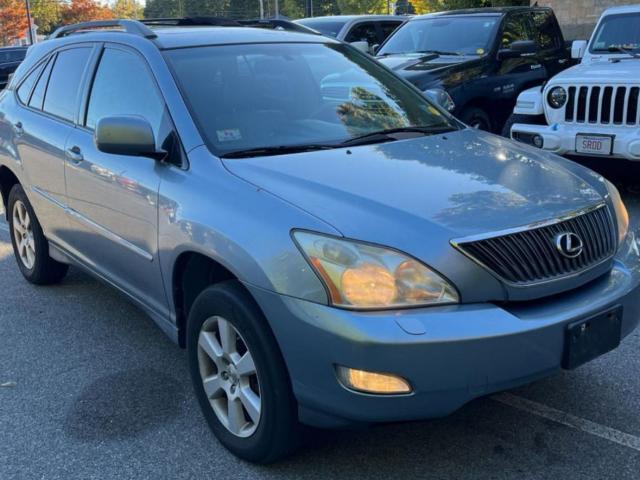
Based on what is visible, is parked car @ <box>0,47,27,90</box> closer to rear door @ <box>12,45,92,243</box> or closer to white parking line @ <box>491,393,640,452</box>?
rear door @ <box>12,45,92,243</box>

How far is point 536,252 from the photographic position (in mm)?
2592

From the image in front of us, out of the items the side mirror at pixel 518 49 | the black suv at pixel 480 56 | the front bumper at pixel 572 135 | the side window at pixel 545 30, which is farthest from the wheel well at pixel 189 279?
the side window at pixel 545 30

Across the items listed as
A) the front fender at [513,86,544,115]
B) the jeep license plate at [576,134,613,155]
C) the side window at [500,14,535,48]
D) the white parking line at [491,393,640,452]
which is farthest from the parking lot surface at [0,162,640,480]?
the side window at [500,14,535,48]

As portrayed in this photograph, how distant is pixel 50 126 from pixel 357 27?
8420 millimetres

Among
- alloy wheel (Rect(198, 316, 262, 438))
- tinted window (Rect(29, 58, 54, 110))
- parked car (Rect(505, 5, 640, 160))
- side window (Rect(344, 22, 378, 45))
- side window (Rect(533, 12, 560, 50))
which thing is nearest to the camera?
alloy wheel (Rect(198, 316, 262, 438))

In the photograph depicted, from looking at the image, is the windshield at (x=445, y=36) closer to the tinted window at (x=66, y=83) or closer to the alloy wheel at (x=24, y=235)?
the tinted window at (x=66, y=83)

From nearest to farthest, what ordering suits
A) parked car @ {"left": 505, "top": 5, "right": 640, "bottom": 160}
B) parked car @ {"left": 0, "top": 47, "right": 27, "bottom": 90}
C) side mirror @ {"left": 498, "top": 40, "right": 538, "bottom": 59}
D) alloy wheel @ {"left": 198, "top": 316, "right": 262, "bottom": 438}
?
alloy wheel @ {"left": 198, "top": 316, "right": 262, "bottom": 438} < parked car @ {"left": 505, "top": 5, "right": 640, "bottom": 160} < side mirror @ {"left": 498, "top": 40, "right": 538, "bottom": 59} < parked car @ {"left": 0, "top": 47, "right": 27, "bottom": 90}

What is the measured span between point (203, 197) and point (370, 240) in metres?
0.82

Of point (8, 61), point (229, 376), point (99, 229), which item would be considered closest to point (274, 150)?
point (229, 376)

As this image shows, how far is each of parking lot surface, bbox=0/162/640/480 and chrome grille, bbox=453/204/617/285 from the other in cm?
72

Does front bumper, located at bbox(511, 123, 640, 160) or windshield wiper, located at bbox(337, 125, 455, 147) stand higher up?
windshield wiper, located at bbox(337, 125, 455, 147)

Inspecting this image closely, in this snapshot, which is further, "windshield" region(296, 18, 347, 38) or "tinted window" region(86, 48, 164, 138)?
"windshield" region(296, 18, 347, 38)

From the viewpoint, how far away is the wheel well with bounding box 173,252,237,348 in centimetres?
310

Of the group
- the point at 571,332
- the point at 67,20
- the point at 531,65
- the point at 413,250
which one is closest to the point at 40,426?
the point at 413,250
